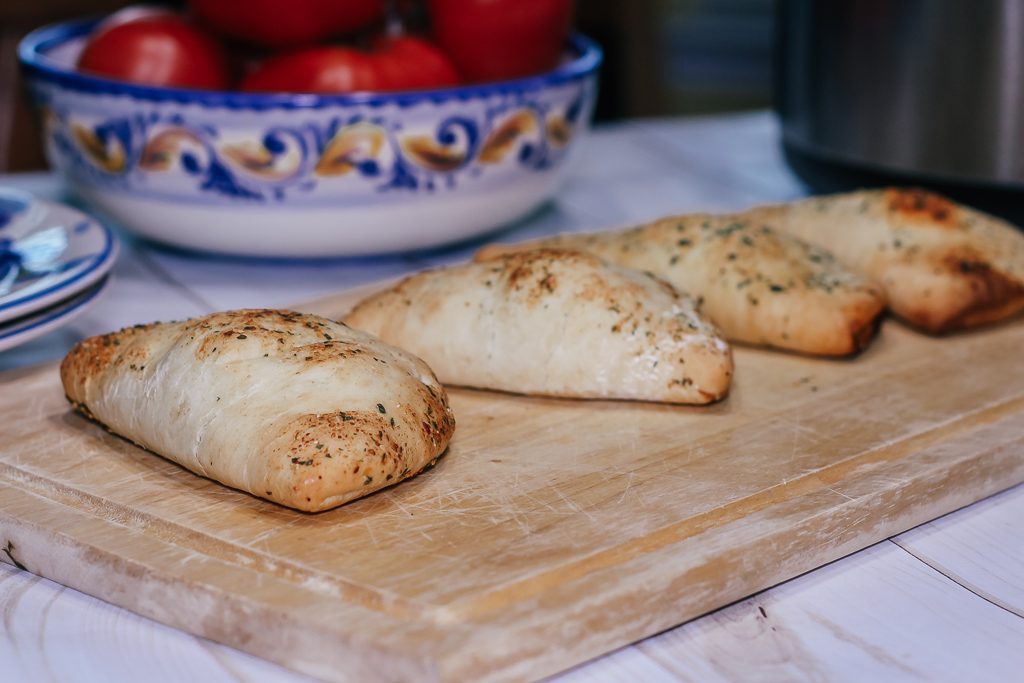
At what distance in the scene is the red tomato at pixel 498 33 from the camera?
4.93ft

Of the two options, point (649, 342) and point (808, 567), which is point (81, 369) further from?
point (808, 567)

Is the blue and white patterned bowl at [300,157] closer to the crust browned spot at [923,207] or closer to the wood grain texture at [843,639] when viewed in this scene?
the crust browned spot at [923,207]

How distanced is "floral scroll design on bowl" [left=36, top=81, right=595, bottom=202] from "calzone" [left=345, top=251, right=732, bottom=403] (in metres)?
0.24

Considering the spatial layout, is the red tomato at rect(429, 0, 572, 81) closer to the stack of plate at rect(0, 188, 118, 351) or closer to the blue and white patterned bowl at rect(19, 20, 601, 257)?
the blue and white patterned bowl at rect(19, 20, 601, 257)

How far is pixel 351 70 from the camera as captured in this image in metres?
1.41

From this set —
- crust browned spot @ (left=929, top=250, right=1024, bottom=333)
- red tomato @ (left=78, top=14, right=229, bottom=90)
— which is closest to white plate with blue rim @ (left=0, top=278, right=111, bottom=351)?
red tomato @ (left=78, top=14, right=229, bottom=90)

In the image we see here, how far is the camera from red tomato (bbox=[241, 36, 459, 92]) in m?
1.41

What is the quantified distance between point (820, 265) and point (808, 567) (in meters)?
0.48

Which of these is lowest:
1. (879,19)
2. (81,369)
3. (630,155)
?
(630,155)

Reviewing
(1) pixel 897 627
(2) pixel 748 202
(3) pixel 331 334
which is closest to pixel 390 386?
(3) pixel 331 334

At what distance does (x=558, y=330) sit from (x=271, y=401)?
0.95 feet

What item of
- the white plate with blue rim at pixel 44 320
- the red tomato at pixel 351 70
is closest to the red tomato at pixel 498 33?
the red tomato at pixel 351 70

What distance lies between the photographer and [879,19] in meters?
1.42

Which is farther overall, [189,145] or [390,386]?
[189,145]
